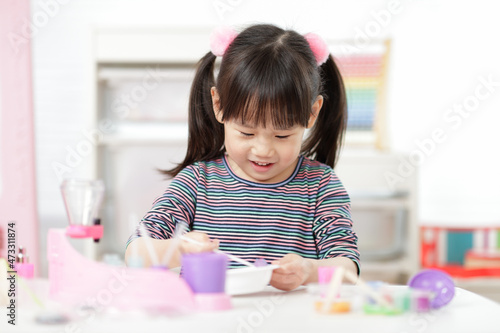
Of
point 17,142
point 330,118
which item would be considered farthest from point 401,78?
point 330,118

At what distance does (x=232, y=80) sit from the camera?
1106 mm

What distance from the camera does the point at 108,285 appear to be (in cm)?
73

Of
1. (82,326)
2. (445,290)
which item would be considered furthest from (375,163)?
(82,326)

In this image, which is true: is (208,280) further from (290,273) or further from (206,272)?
(290,273)

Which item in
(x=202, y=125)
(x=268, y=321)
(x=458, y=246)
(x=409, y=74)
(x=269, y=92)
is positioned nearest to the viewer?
(x=268, y=321)

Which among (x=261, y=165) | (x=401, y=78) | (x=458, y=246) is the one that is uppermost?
(x=401, y=78)

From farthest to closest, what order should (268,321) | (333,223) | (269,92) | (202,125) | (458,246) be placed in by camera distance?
(458,246), (202,125), (333,223), (269,92), (268,321)

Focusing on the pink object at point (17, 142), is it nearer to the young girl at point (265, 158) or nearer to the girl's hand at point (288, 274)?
the young girl at point (265, 158)

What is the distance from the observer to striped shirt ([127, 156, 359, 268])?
1172 mm

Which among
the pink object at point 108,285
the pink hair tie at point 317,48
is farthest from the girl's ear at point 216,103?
the pink object at point 108,285

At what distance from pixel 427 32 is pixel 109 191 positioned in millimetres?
1893

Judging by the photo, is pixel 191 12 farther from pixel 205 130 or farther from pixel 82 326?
pixel 82 326

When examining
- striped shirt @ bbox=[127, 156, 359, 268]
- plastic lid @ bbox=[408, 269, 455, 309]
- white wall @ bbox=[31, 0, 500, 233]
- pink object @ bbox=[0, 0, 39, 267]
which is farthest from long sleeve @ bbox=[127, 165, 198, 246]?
white wall @ bbox=[31, 0, 500, 233]

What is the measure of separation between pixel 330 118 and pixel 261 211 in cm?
27
